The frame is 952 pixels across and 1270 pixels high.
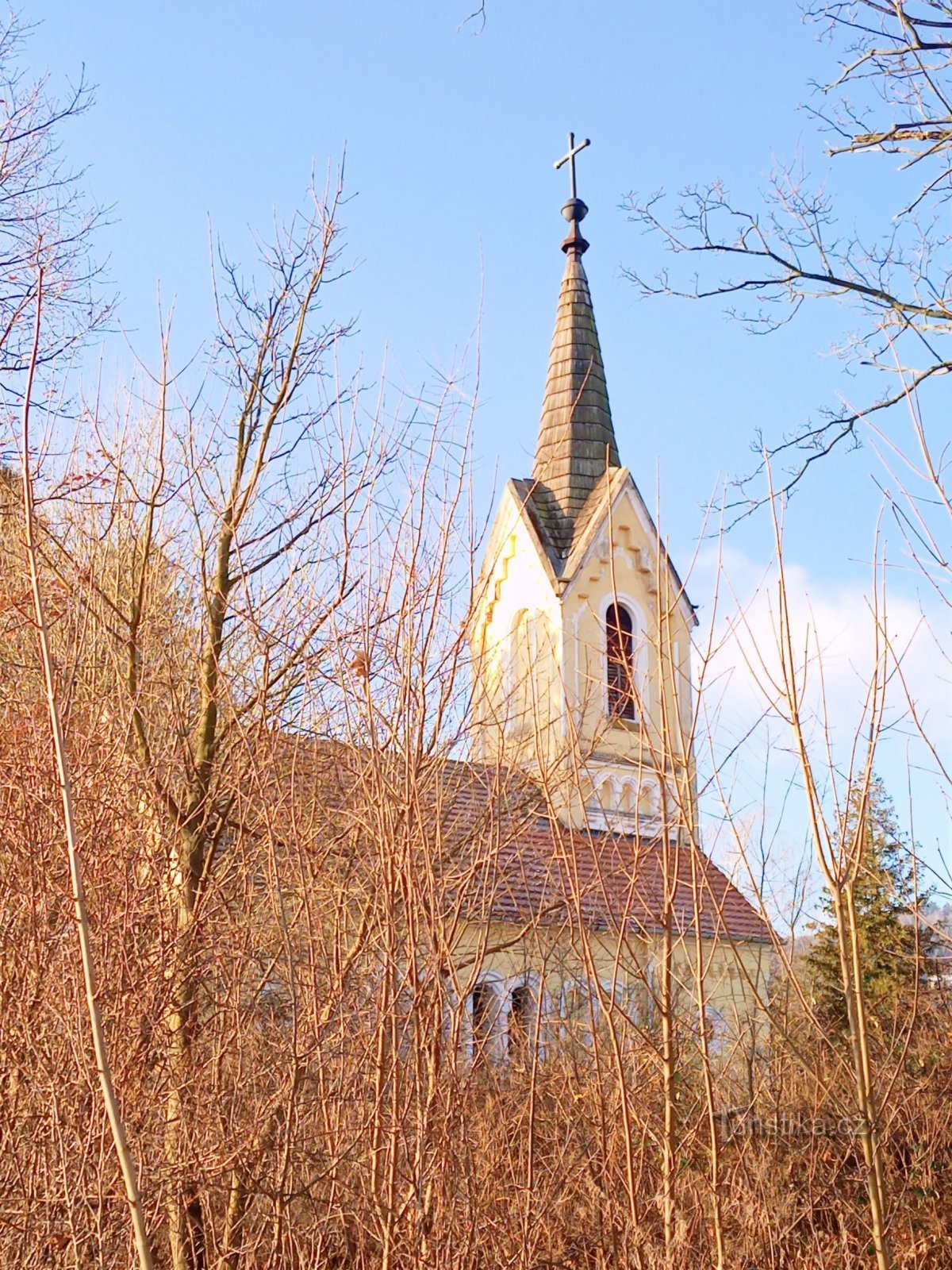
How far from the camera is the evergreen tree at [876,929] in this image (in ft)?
15.0

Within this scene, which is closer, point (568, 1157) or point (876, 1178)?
point (876, 1178)

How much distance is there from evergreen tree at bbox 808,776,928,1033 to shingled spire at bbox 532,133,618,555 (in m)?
8.77

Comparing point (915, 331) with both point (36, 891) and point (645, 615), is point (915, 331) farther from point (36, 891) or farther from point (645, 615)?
point (645, 615)

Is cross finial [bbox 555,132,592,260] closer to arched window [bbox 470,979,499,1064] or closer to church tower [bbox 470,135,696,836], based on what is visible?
church tower [bbox 470,135,696,836]

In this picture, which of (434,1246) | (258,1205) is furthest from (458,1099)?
(258,1205)

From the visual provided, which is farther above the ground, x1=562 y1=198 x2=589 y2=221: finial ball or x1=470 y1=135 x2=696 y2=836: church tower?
x1=562 y1=198 x2=589 y2=221: finial ball

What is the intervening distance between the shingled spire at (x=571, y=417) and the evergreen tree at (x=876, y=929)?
877 centimetres

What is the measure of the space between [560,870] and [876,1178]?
5.80ft

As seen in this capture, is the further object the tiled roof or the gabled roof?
the gabled roof

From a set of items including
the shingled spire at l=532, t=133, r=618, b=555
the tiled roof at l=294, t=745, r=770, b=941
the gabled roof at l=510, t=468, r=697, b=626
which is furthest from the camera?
the shingled spire at l=532, t=133, r=618, b=555

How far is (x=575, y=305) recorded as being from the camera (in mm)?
29781

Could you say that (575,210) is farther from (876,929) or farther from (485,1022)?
(485,1022)

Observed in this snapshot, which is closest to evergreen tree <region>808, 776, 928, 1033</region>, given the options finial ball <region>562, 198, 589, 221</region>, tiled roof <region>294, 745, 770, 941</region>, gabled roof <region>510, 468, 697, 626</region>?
tiled roof <region>294, 745, 770, 941</region>

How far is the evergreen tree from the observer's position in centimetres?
456
